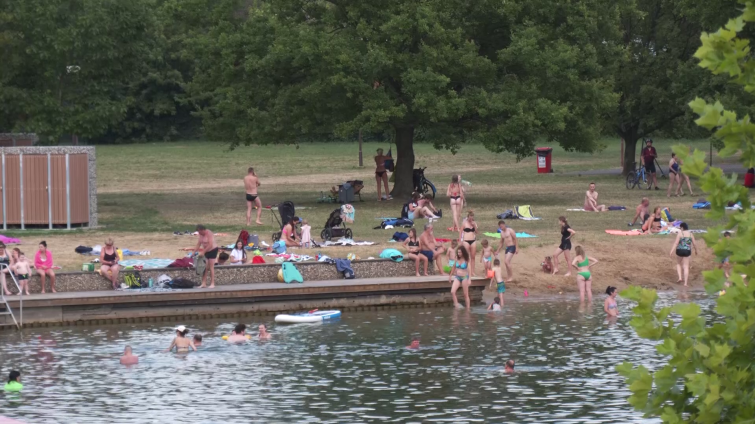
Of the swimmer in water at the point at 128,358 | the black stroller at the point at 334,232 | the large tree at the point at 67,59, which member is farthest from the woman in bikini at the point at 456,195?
the swimmer in water at the point at 128,358

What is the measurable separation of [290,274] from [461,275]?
3.59m

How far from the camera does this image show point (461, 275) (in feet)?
81.9

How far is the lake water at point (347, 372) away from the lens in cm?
1625

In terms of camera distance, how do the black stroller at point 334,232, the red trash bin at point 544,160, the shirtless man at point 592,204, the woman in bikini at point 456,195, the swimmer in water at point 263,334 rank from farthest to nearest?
the red trash bin at point 544,160
the shirtless man at point 592,204
the woman in bikini at point 456,195
the black stroller at point 334,232
the swimmer in water at point 263,334

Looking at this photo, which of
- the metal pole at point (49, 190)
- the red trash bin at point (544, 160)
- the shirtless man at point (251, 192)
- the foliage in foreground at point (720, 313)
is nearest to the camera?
the foliage in foreground at point (720, 313)

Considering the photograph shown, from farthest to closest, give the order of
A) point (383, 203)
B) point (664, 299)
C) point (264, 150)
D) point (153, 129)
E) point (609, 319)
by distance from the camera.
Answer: point (153, 129) < point (264, 150) < point (383, 203) < point (664, 299) < point (609, 319)

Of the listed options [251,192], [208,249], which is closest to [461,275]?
[208,249]

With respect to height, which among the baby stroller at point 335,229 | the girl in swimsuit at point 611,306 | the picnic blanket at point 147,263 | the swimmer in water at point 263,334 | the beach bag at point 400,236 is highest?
the baby stroller at point 335,229

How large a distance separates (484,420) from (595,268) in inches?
524

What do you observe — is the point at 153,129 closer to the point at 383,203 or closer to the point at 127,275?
the point at 383,203

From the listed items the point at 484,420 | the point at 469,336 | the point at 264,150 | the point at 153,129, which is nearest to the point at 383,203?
the point at 469,336

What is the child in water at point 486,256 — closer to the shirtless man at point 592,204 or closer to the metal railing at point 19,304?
the metal railing at point 19,304

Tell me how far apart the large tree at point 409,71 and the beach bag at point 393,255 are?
10.4m

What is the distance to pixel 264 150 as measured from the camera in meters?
77.1
